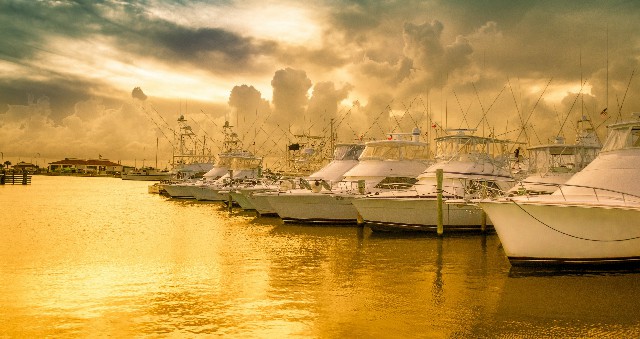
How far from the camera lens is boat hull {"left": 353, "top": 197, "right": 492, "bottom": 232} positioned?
84.1 feet

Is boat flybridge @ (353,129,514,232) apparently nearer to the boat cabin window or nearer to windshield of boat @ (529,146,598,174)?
windshield of boat @ (529,146,598,174)

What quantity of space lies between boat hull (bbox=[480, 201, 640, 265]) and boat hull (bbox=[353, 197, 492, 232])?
873 centimetres

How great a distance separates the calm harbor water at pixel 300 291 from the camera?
36.2ft

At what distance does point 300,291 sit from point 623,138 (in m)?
12.7

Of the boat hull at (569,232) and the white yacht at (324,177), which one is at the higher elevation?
the white yacht at (324,177)

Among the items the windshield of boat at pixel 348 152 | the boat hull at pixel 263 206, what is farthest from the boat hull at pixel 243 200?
the windshield of boat at pixel 348 152

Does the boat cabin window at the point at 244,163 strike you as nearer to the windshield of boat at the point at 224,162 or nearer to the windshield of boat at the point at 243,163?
the windshield of boat at the point at 243,163

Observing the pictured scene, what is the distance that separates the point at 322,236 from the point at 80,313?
15.6 metres

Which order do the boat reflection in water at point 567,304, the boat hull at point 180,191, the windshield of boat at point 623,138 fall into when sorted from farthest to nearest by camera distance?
1. the boat hull at point 180,191
2. the windshield of boat at point 623,138
3. the boat reflection in water at point 567,304

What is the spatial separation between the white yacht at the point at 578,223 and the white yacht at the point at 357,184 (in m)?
11.7

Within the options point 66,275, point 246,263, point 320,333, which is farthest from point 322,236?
point 320,333

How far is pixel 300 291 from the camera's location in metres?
14.4

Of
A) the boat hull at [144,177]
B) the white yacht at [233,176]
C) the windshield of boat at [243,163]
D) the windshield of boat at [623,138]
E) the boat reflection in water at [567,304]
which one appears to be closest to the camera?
the boat reflection in water at [567,304]

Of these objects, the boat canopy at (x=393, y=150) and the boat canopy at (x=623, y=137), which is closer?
the boat canopy at (x=623, y=137)
